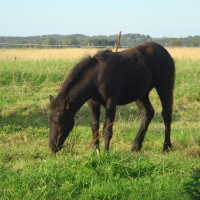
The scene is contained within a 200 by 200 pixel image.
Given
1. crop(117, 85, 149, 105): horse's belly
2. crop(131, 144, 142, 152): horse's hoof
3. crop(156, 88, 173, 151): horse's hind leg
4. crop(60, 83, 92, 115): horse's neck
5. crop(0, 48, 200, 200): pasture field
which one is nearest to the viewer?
crop(0, 48, 200, 200): pasture field

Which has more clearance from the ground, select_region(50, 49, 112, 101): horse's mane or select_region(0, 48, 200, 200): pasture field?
select_region(50, 49, 112, 101): horse's mane

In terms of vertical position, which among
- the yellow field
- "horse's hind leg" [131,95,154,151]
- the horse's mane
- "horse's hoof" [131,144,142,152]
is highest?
the horse's mane

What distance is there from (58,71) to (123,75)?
7.72 metres

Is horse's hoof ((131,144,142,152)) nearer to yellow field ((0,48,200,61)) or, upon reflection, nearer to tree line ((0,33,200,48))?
yellow field ((0,48,200,61))

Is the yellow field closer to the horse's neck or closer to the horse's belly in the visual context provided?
the horse's belly

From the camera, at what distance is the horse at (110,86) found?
16.2 ft

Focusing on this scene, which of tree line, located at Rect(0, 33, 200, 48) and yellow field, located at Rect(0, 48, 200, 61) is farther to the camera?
tree line, located at Rect(0, 33, 200, 48)

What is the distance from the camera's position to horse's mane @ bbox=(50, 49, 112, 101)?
5070mm

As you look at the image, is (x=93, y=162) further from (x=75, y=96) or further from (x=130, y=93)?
(x=130, y=93)

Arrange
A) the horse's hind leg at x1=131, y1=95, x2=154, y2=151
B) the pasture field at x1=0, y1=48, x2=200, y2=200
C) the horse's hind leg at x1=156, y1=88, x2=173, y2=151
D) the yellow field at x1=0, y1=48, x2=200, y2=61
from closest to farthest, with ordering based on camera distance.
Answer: the pasture field at x1=0, y1=48, x2=200, y2=200 < the horse's hind leg at x1=131, y1=95, x2=154, y2=151 < the horse's hind leg at x1=156, y1=88, x2=173, y2=151 < the yellow field at x1=0, y1=48, x2=200, y2=61

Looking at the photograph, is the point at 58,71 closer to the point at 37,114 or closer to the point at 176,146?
the point at 37,114

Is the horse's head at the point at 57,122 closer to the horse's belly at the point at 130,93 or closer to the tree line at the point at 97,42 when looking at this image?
the horse's belly at the point at 130,93

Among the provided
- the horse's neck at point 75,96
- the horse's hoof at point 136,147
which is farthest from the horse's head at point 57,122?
the horse's hoof at point 136,147

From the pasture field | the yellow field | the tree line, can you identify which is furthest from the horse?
the tree line
